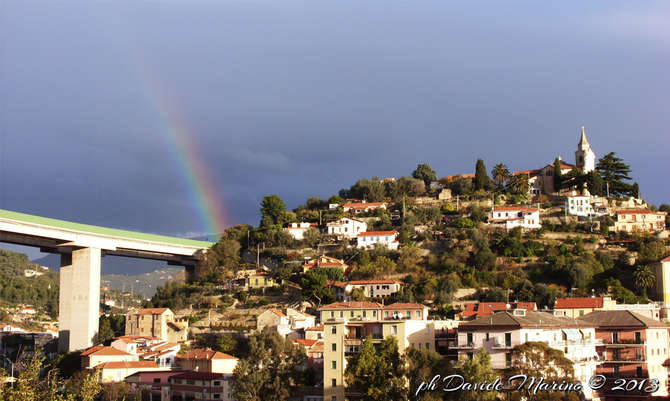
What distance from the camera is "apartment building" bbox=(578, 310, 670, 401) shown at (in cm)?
4578

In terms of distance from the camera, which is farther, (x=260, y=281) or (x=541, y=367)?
(x=260, y=281)

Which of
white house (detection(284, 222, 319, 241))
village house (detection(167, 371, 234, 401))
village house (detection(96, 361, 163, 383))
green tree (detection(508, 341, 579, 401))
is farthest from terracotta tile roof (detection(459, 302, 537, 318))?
white house (detection(284, 222, 319, 241))

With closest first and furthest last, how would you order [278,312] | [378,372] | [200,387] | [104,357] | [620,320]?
[378,372]
[620,320]
[200,387]
[104,357]
[278,312]

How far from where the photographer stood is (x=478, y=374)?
1479 inches

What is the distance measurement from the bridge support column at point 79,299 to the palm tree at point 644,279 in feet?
164

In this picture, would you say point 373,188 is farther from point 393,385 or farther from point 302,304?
point 393,385

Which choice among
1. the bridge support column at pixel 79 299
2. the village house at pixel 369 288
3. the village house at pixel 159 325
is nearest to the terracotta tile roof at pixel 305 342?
the village house at pixel 369 288

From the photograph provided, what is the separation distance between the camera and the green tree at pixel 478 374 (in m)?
37.0

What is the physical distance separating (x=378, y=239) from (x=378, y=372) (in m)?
42.1

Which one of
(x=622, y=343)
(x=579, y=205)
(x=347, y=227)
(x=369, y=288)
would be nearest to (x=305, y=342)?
(x=369, y=288)

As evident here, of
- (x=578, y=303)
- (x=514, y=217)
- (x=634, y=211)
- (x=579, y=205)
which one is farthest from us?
(x=579, y=205)

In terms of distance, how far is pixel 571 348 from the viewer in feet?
143

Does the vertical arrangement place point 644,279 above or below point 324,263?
below

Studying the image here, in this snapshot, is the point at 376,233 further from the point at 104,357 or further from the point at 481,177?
the point at 104,357
